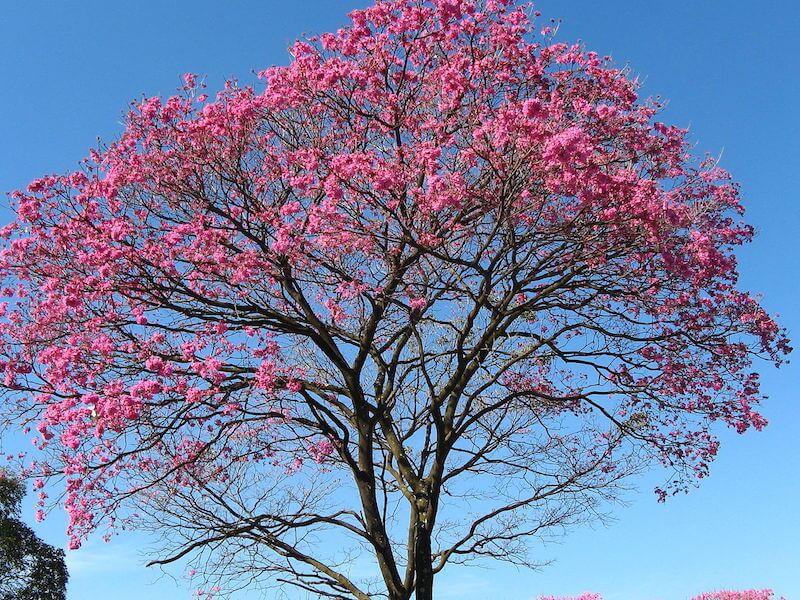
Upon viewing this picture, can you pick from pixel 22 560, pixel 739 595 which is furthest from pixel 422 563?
pixel 22 560

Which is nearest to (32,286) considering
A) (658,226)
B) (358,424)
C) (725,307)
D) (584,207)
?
(358,424)

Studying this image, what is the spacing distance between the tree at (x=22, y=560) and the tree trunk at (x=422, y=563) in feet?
48.8

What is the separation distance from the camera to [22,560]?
2177 cm

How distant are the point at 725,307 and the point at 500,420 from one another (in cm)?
375

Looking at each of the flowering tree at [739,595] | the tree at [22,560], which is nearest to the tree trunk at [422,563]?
the flowering tree at [739,595]

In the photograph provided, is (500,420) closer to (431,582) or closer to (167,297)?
(431,582)

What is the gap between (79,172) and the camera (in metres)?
11.2

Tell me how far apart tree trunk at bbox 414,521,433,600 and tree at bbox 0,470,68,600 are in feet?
48.8

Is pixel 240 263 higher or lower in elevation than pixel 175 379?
higher

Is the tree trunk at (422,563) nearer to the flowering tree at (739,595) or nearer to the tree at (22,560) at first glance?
the flowering tree at (739,595)

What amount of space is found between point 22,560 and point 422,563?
15692mm

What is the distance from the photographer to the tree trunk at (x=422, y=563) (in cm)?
1073

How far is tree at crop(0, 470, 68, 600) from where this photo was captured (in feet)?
70.3

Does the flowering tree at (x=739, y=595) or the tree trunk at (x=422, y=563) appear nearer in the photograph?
the tree trunk at (x=422, y=563)
